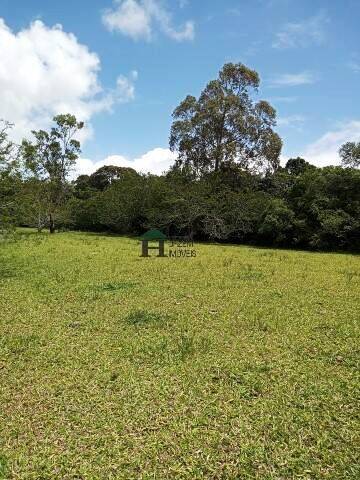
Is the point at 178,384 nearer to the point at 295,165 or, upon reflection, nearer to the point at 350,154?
the point at 350,154

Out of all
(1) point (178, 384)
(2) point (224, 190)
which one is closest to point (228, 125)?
(2) point (224, 190)

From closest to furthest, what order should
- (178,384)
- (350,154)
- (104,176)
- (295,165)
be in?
(178,384) < (350,154) < (295,165) < (104,176)

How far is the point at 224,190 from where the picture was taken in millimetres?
25141

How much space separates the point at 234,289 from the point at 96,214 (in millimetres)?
26267

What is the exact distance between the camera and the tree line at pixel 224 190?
67.1 feet

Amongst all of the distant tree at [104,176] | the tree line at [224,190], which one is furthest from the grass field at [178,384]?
the distant tree at [104,176]

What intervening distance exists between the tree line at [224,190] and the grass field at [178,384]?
45.2 ft

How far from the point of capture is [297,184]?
911 inches

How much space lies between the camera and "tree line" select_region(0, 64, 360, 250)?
2044cm

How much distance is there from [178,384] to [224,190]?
71.9 ft

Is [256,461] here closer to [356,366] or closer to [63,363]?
[356,366]

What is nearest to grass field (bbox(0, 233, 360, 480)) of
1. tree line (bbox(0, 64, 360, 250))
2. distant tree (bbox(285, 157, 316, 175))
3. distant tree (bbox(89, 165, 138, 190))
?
tree line (bbox(0, 64, 360, 250))

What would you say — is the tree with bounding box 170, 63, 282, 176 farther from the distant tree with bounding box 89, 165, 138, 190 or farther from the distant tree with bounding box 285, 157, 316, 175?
the distant tree with bounding box 89, 165, 138, 190

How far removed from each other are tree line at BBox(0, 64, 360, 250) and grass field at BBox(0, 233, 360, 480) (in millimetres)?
13769
